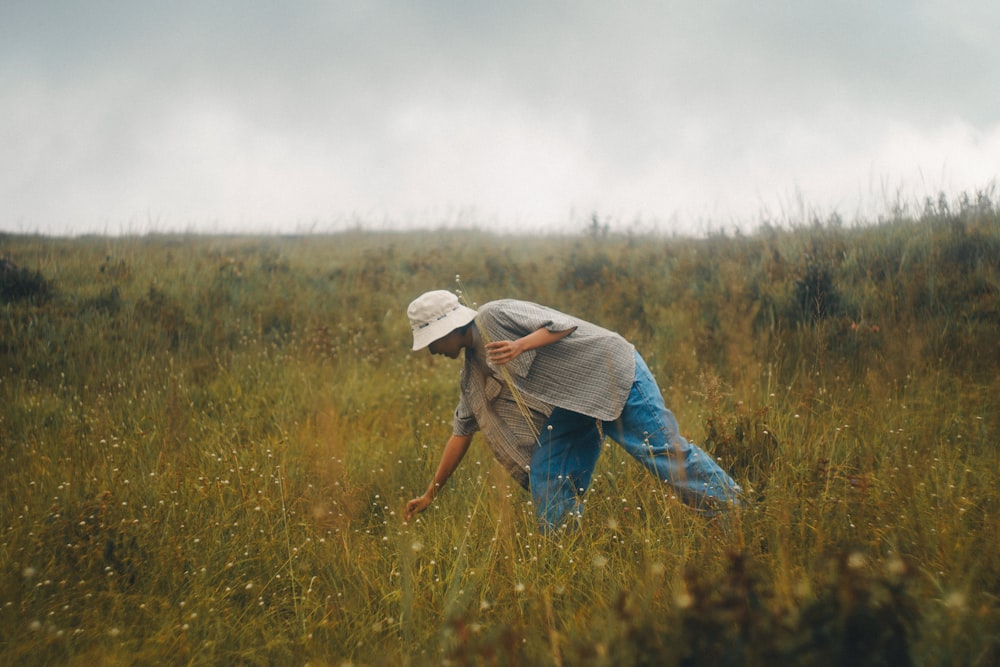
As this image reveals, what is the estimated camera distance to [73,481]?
3723mm

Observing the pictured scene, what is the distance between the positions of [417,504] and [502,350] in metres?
1.03

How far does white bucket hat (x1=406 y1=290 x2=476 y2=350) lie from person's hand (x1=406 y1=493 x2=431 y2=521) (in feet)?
2.68

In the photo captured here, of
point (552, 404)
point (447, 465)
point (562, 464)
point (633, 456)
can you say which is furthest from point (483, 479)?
point (633, 456)

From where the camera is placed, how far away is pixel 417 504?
133 inches

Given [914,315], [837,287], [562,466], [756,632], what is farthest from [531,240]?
[756,632]

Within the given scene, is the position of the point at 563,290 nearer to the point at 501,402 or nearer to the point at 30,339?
the point at 501,402

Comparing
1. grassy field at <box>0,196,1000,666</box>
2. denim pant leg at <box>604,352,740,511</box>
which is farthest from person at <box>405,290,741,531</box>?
grassy field at <box>0,196,1000,666</box>

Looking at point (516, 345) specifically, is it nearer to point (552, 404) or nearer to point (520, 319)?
point (520, 319)

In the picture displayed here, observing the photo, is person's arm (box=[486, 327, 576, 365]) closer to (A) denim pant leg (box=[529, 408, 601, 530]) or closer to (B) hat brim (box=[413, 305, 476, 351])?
(B) hat brim (box=[413, 305, 476, 351])

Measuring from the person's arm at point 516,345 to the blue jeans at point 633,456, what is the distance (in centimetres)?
47

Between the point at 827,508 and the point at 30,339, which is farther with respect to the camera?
the point at 30,339

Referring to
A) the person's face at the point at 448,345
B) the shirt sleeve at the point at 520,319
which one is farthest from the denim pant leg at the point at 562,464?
the person's face at the point at 448,345

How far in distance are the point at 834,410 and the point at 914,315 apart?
2.12 meters

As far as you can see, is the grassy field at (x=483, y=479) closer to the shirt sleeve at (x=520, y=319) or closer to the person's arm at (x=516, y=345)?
the person's arm at (x=516, y=345)
